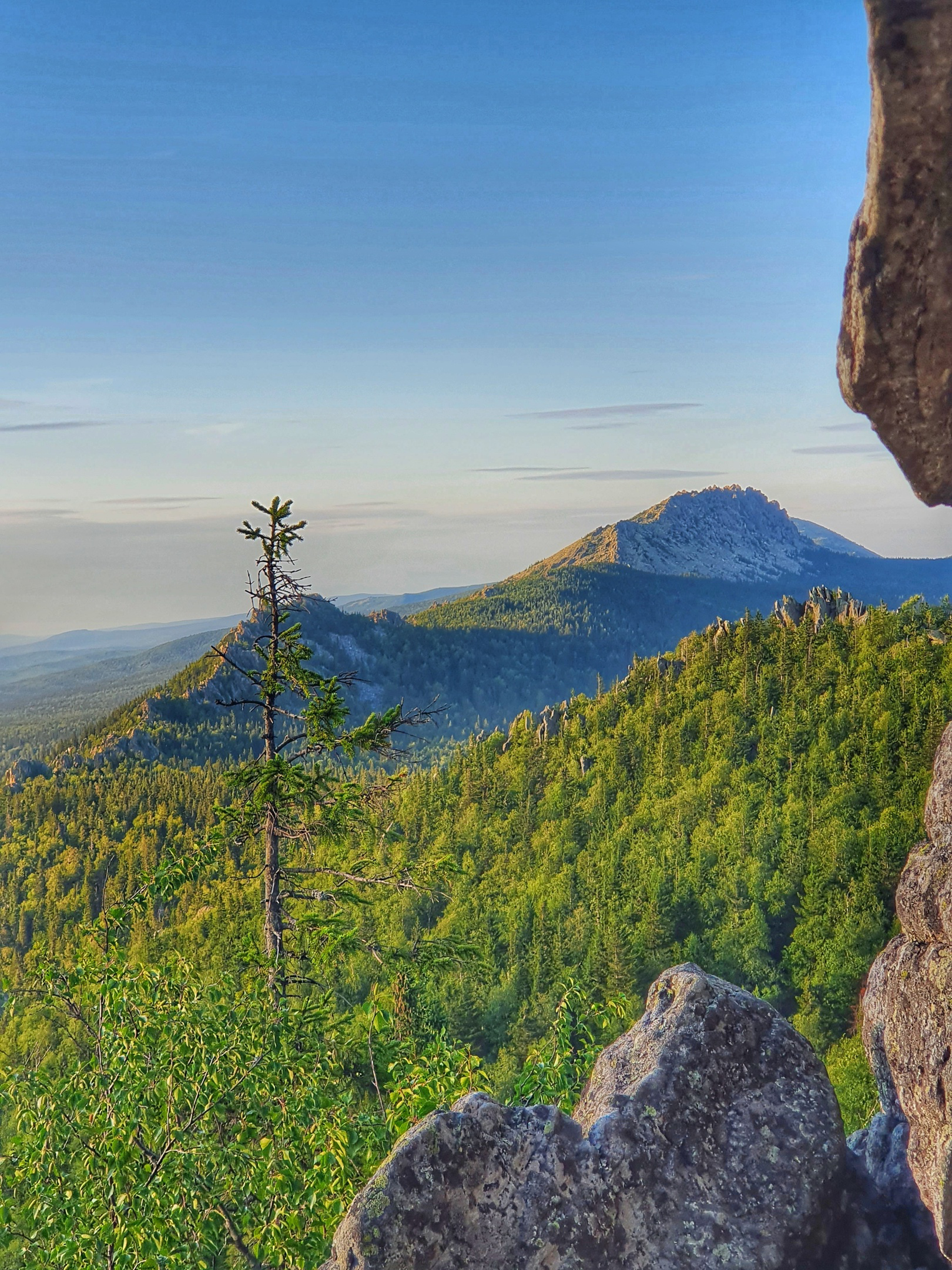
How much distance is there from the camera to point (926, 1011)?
8023 millimetres

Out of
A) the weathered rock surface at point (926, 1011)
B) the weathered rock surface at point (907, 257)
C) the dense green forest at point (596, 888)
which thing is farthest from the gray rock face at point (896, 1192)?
the weathered rock surface at point (907, 257)

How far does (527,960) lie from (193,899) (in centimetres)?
5716

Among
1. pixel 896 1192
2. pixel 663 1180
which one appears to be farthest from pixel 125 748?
pixel 896 1192

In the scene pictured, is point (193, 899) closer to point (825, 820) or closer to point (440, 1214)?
point (825, 820)

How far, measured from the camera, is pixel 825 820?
5241 centimetres

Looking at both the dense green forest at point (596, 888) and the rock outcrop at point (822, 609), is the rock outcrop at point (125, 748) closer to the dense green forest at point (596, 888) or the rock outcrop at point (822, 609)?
the dense green forest at point (596, 888)

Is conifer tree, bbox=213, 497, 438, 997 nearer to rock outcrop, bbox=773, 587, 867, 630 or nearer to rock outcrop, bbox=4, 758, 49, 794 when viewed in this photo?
rock outcrop, bbox=773, 587, 867, 630

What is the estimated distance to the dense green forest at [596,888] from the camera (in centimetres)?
1170

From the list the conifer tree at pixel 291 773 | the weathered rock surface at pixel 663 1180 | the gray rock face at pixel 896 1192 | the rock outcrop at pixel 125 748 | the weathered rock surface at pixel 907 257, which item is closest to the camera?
the weathered rock surface at pixel 907 257

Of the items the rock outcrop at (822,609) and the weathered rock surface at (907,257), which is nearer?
the weathered rock surface at (907,257)

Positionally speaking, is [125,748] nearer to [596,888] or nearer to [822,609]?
[596,888]

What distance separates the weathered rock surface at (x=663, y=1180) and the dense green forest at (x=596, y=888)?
1.43 m

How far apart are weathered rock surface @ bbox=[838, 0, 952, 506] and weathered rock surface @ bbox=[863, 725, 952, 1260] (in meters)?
3.69

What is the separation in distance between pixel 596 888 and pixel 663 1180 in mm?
54534
